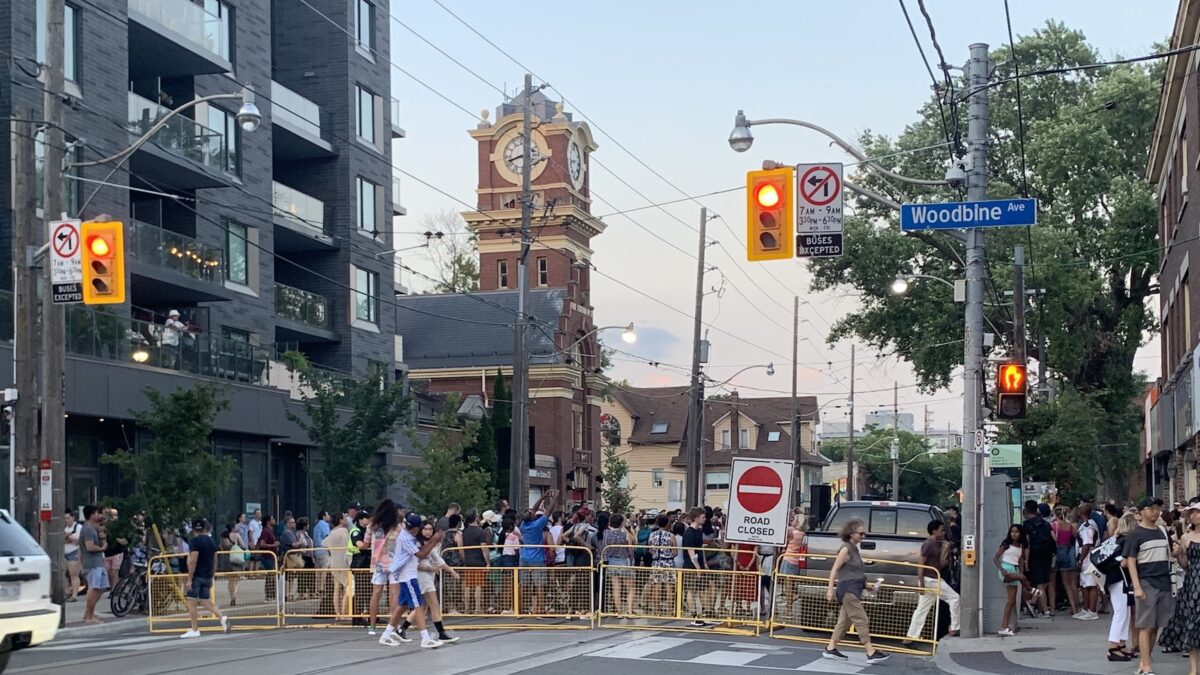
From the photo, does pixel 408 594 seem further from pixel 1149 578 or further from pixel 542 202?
pixel 542 202

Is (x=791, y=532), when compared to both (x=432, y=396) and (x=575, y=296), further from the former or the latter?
(x=575, y=296)

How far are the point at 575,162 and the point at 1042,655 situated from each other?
5970 centimetres

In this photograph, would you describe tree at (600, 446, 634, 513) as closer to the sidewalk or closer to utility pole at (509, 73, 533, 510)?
utility pole at (509, 73, 533, 510)

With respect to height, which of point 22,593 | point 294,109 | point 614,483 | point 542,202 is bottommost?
point 614,483

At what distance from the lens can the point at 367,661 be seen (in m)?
15.2

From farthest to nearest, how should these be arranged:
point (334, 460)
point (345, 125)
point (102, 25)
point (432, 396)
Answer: point (432, 396) < point (345, 125) < point (334, 460) < point (102, 25)

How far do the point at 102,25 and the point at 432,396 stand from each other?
36404mm

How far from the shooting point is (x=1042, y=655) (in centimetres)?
1648

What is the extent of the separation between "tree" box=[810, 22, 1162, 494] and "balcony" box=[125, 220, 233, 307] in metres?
23.3

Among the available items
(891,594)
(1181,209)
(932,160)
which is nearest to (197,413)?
(891,594)

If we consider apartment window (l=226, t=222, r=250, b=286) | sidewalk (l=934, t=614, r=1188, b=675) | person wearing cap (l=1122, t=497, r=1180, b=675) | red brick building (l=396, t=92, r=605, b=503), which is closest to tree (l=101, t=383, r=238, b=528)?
apartment window (l=226, t=222, r=250, b=286)

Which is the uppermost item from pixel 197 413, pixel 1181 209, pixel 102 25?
pixel 102 25

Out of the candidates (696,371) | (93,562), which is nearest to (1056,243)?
(696,371)

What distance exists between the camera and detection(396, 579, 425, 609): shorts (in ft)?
56.0
